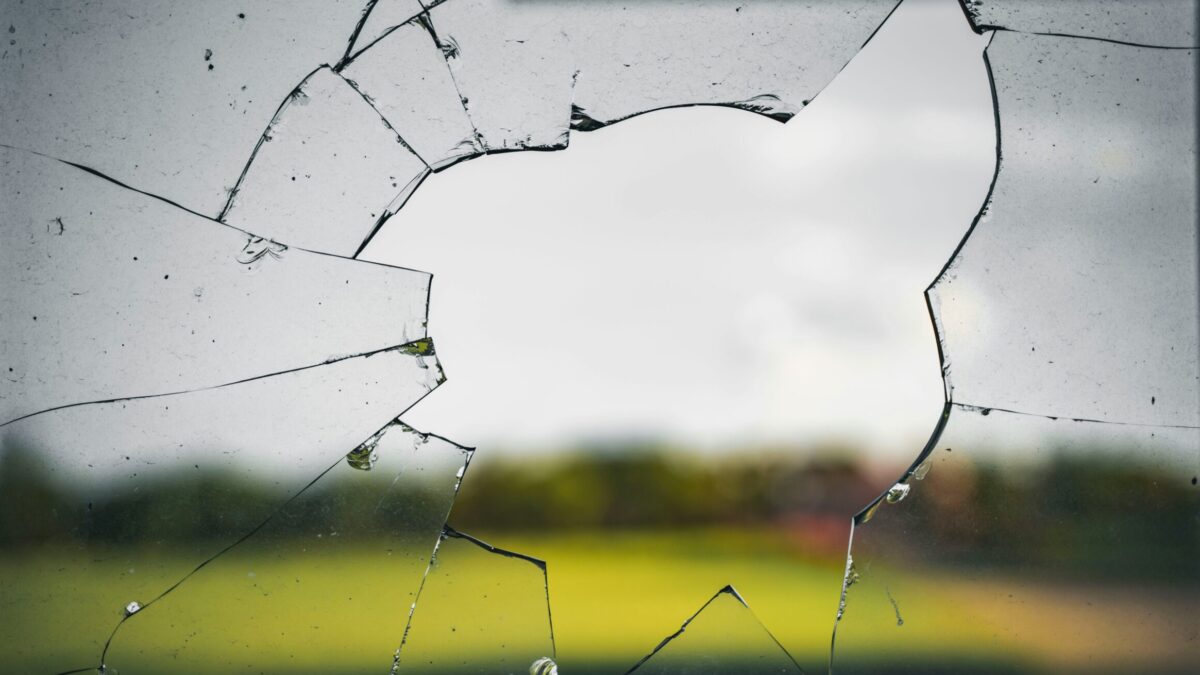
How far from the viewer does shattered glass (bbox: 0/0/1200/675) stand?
44.1 inches

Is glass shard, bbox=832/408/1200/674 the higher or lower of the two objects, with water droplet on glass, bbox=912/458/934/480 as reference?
lower

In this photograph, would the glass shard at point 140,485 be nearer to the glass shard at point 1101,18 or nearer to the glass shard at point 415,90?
the glass shard at point 415,90

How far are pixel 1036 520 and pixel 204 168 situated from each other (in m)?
1.32

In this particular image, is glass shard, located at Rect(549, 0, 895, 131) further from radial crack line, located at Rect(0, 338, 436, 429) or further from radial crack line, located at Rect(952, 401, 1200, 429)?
radial crack line, located at Rect(952, 401, 1200, 429)

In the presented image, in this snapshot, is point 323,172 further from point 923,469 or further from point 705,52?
point 923,469

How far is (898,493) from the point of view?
3.84 feet

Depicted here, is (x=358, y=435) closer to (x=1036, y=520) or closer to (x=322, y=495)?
(x=322, y=495)

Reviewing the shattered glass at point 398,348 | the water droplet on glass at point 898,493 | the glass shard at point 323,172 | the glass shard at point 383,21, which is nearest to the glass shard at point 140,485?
the shattered glass at point 398,348

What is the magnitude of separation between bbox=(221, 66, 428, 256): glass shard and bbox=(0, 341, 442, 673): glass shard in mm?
206

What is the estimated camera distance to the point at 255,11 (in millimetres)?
1172

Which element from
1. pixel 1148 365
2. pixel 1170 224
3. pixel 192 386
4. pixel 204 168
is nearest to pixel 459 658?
pixel 192 386

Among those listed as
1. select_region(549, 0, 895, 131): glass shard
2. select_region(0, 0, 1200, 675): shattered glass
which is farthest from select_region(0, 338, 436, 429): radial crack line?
select_region(549, 0, 895, 131): glass shard

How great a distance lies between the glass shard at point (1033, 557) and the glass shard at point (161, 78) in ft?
3.51

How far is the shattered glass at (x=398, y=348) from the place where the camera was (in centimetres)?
112
